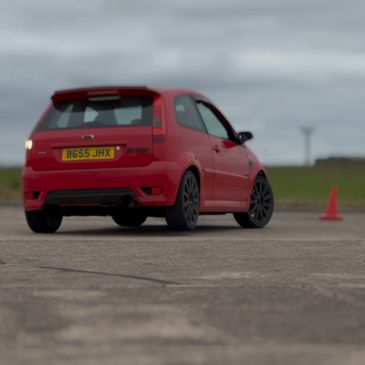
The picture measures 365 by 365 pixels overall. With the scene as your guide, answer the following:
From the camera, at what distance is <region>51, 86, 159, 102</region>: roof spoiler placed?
36.6 feet

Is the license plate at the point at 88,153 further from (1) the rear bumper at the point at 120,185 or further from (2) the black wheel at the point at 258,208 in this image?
(2) the black wheel at the point at 258,208

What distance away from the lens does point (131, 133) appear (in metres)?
10.9

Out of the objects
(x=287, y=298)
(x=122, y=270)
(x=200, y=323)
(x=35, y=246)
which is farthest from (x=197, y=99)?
(x=200, y=323)

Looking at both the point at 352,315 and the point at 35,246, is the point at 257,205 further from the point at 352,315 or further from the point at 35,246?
the point at 352,315

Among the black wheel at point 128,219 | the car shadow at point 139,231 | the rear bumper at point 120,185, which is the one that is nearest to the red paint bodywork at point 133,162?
the rear bumper at point 120,185

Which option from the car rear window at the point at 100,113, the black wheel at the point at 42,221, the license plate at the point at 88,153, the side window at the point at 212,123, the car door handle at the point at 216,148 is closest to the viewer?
the license plate at the point at 88,153

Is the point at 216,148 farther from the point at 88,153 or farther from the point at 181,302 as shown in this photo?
the point at 181,302

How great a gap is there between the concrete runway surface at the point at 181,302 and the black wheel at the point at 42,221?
1759mm

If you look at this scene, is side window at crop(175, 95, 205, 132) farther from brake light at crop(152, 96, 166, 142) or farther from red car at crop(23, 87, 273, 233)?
brake light at crop(152, 96, 166, 142)

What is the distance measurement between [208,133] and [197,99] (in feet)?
1.49

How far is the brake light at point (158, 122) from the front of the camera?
1088 cm

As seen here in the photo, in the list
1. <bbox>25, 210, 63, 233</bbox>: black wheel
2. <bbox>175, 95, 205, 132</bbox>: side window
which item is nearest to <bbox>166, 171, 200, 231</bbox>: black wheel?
<bbox>175, 95, 205, 132</bbox>: side window

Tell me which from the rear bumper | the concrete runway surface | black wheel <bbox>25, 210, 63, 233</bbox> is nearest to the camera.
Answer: the concrete runway surface

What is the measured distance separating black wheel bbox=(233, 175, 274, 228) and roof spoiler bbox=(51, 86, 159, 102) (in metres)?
2.78
